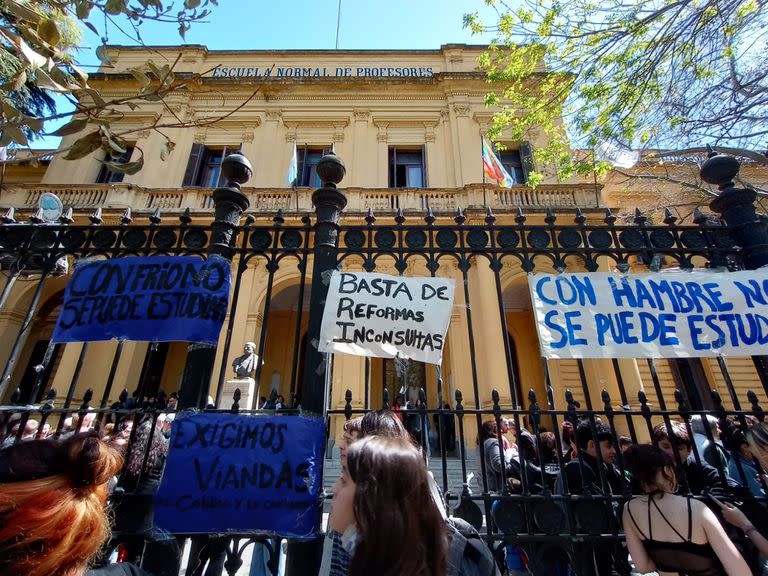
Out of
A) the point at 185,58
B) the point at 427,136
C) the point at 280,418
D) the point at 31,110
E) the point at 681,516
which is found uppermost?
the point at 185,58

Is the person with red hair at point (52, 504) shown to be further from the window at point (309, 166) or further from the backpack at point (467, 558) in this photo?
the window at point (309, 166)

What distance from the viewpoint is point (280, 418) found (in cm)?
228

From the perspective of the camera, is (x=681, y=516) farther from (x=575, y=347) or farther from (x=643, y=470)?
(x=575, y=347)

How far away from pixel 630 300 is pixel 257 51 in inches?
648

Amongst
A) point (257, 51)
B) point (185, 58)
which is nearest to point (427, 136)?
point (257, 51)

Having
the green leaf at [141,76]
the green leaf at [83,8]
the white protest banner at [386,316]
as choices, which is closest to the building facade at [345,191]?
the white protest banner at [386,316]

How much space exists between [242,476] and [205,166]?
1327 centimetres

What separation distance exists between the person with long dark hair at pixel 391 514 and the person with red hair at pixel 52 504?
75cm

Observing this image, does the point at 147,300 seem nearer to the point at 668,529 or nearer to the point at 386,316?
the point at 386,316

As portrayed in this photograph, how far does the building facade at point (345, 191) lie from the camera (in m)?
9.76

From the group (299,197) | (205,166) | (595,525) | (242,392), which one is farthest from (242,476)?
(205,166)

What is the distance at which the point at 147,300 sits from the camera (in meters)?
2.63

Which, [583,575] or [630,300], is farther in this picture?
[630,300]

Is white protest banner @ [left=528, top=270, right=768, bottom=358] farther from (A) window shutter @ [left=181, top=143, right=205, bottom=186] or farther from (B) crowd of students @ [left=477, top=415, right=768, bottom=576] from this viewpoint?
(A) window shutter @ [left=181, top=143, right=205, bottom=186]
